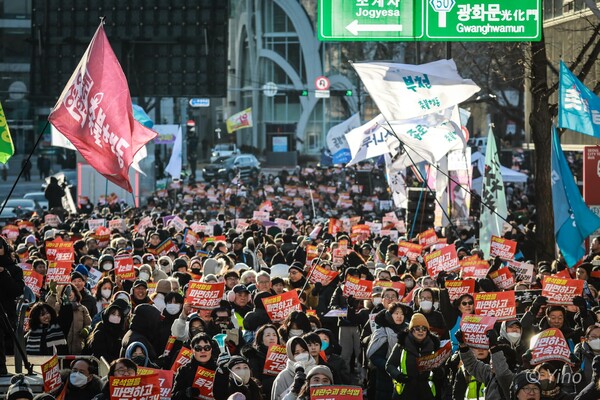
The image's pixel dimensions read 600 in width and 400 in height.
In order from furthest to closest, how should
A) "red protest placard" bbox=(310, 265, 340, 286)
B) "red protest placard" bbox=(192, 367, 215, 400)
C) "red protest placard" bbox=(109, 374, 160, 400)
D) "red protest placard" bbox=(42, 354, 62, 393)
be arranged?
1. "red protest placard" bbox=(310, 265, 340, 286)
2. "red protest placard" bbox=(192, 367, 215, 400)
3. "red protest placard" bbox=(42, 354, 62, 393)
4. "red protest placard" bbox=(109, 374, 160, 400)

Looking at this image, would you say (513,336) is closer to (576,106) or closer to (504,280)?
(504,280)

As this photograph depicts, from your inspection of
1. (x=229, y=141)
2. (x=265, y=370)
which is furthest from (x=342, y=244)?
(x=229, y=141)

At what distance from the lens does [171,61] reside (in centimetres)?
2989

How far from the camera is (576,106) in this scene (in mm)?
18516

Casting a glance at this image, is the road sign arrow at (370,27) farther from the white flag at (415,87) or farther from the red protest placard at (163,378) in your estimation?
the red protest placard at (163,378)

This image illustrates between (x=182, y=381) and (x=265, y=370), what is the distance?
117 cm

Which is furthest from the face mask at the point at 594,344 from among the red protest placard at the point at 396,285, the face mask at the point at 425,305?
the red protest placard at the point at 396,285

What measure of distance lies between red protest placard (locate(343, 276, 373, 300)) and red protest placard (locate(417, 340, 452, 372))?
3.43 m

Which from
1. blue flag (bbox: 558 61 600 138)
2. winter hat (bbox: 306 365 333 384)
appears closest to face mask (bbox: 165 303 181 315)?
winter hat (bbox: 306 365 333 384)

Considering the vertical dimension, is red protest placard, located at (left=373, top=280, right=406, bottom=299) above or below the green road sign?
below

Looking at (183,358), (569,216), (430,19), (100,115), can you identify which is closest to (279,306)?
(183,358)

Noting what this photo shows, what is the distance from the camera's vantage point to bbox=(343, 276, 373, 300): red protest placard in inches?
601

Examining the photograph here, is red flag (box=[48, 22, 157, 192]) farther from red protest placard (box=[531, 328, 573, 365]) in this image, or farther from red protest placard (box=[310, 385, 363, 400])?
red protest placard (box=[310, 385, 363, 400])

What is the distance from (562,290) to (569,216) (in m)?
3.23
